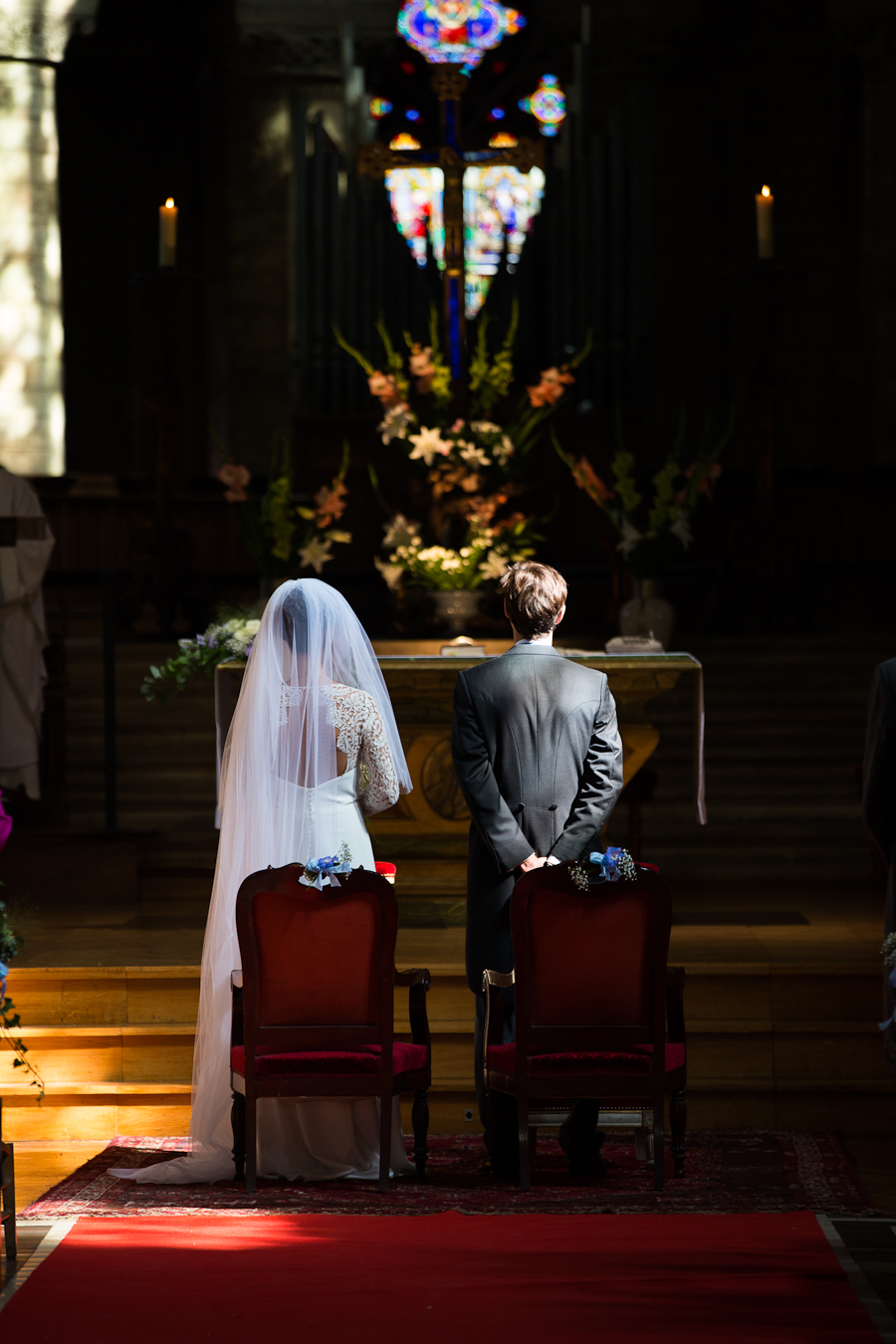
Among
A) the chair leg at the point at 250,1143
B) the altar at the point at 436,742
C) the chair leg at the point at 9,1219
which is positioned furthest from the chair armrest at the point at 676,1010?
the chair leg at the point at 9,1219

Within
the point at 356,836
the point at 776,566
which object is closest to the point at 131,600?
the point at 776,566

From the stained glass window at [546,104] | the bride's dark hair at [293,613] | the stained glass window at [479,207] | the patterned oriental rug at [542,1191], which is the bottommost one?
the patterned oriental rug at [542,1191]

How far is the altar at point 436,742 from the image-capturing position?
6.33 metres

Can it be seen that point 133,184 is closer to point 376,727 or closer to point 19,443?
point 19,443

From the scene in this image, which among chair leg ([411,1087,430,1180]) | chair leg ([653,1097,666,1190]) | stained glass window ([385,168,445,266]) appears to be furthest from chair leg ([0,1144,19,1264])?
stained glass window ([385,168,445,266])

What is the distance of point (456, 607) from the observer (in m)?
6.89

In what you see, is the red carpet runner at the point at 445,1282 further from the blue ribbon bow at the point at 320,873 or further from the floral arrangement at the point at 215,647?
the floral arrangement at the point at 215,647

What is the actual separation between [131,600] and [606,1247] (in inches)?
308

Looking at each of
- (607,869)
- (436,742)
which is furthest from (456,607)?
(607,869)

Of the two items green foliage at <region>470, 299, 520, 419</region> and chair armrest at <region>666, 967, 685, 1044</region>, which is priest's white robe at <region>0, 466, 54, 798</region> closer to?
green foliage at <region>470, 299, 520, 419</region>

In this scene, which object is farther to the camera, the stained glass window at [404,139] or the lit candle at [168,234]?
the stained glass window at [404,139]

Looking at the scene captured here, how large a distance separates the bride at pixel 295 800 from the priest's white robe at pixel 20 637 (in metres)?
3.13

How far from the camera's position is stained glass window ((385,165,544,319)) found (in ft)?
47.8

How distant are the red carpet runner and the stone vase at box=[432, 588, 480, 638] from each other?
3185mm
